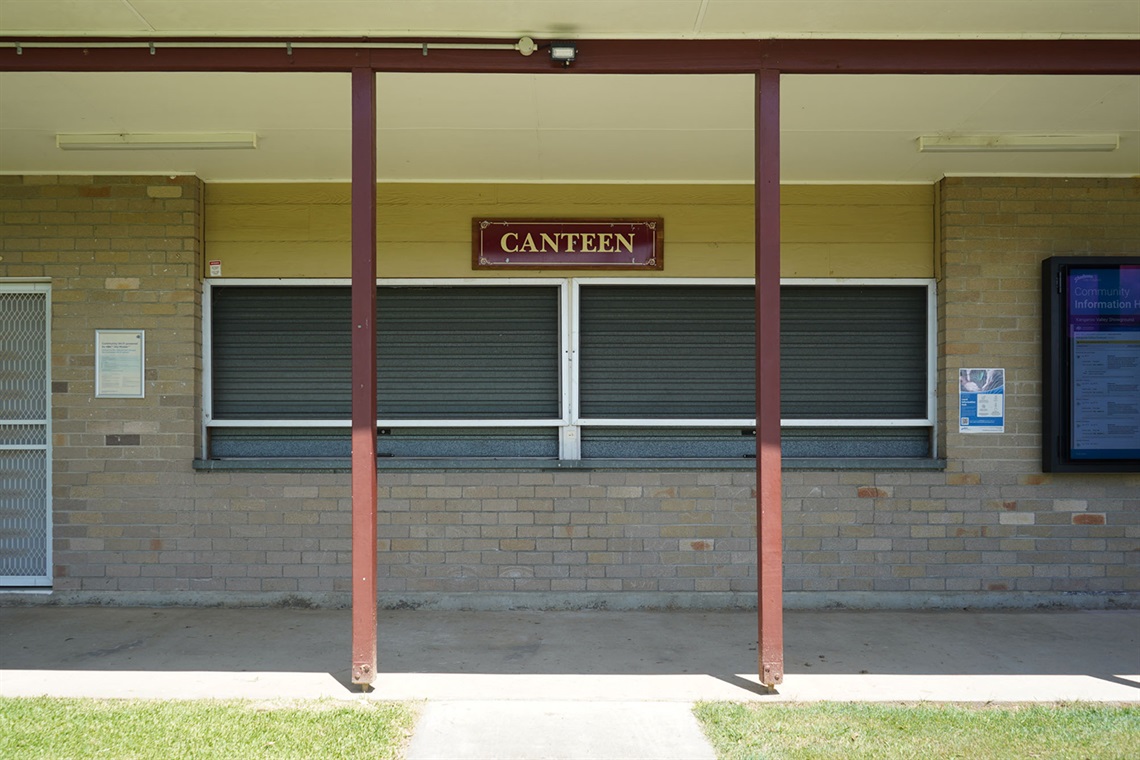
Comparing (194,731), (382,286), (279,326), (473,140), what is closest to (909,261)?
(473,140)

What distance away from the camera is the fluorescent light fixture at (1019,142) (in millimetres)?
6000

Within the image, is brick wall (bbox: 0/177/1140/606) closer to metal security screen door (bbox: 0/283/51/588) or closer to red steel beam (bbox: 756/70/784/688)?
metal security screen door (bbox: 0/283/51/588)

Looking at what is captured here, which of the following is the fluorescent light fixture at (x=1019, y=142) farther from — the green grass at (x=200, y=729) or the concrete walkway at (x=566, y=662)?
the green grass at (x=200, y=729)

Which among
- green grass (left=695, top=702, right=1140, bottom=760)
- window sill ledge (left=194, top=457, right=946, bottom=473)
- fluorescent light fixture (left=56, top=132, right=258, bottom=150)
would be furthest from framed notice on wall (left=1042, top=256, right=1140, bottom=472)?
fluorescent light fixture (left=56, top=132, right=258, bottom=150)

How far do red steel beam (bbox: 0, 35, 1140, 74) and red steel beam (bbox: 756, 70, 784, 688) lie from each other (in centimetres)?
23

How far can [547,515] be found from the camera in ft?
21.9

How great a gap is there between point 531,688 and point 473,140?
3.34 metres

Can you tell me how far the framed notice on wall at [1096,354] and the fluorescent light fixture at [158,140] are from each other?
5564mm

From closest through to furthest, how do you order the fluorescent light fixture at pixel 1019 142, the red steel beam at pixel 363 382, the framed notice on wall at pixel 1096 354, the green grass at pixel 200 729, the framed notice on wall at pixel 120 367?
the green grass at pixel 200 729 < the red steel beam at pixel 363 382 < the fluorescent light fixture at pixel 1019 142 < the framed notice on wall at pixel 1096 354 < the framed notice on wall at pixel 120 367

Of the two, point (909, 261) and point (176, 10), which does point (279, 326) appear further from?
point (909, 261)

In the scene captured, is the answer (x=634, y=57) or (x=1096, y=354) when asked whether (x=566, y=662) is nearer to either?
(x=634, y=57)

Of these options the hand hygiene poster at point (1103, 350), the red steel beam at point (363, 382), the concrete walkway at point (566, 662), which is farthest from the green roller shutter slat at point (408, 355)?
the hand hygiene poster at point (1103, 350)

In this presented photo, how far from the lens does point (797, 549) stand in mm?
6672

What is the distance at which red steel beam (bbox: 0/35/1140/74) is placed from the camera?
4582 millimetres
